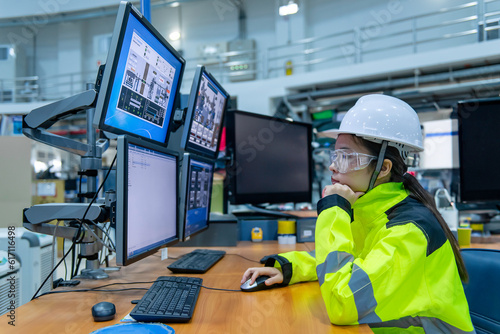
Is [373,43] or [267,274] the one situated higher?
[373,43]

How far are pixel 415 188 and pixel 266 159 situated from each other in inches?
47.4

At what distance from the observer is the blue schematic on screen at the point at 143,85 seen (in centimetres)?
110

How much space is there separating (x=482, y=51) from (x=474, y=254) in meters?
4.53

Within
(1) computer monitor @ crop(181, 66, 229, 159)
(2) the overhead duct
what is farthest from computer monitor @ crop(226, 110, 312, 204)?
(2) the overhead duct

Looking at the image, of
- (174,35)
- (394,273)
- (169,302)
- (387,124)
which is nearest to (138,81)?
(169,302)

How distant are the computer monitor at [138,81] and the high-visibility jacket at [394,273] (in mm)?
653

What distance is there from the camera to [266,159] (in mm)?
2305

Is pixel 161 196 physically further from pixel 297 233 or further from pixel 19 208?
pixel 297 233

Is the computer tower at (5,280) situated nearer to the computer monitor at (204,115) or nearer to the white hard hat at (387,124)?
the computer monitor at (204,115)

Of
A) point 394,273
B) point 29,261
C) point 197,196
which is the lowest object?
point 29,261

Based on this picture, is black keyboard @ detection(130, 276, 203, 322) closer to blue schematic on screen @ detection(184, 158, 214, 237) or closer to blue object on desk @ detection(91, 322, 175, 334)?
blue object on desk @ detection(91, 322, 175, 334)

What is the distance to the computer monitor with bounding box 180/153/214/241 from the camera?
146 centimetres

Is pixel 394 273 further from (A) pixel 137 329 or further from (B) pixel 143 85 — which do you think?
(B) pixel 143 85

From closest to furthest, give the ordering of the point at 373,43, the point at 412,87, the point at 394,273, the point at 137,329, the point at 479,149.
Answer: the point at 137,329
the point at 394,273
the point at 479,149
the point at 412,87
the point at 373,43
